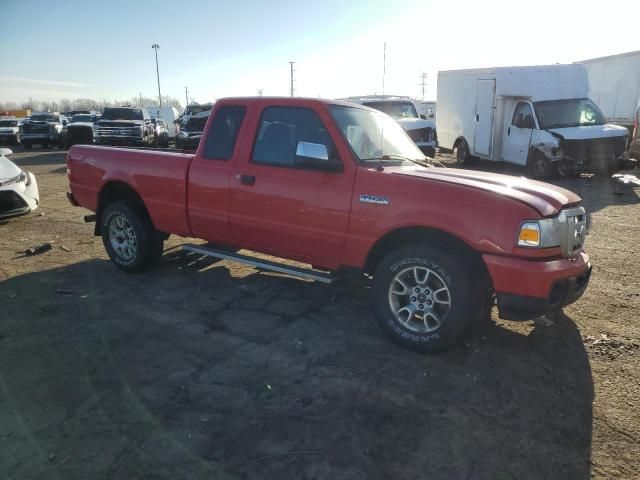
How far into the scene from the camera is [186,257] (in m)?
6.29

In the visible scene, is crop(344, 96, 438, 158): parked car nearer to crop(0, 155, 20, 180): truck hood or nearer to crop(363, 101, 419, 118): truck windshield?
crop(363, 101, 419, 118): truck windshield

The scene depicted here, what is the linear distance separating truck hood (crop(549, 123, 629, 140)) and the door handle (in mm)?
10676

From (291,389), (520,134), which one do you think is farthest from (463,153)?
(291,389)

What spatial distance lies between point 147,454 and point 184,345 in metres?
1.33

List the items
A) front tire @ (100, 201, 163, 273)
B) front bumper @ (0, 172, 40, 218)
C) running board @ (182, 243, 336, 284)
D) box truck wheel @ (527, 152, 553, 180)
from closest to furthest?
running board @ (182, 243, 336, 284) → front tire @ (100, 201, 163, 273) → front bumper @ (0, 172, 40, 218) → box truck wheel @ (527, 152, 553, 180)

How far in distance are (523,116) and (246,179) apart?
38.2 feet

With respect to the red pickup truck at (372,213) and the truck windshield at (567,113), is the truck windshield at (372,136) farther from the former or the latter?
the truck windshield at (567,113)

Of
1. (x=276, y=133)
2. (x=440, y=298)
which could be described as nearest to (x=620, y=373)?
(x=440, y=298)

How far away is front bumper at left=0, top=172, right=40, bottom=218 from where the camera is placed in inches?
304

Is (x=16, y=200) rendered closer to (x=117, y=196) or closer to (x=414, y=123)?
(x=117, y=196)

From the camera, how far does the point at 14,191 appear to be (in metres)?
7.81

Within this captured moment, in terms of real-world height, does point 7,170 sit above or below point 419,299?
above

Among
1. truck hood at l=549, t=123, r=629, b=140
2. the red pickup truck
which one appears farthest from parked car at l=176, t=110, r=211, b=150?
the red pickup truck

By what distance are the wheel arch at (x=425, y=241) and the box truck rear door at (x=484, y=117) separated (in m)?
12.6
